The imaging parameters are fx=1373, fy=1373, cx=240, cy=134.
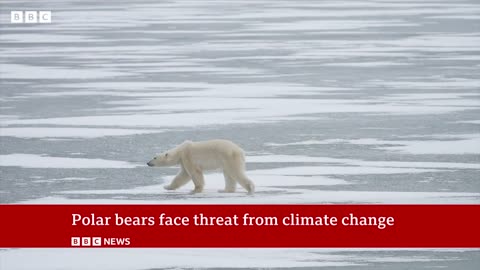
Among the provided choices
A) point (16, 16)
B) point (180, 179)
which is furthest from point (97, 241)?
point (16, 16)

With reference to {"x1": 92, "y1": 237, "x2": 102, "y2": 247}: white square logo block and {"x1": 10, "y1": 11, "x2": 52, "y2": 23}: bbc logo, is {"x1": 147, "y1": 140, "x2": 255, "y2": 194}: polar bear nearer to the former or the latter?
{"x1": 92, "y1": 237, "x2": 102, "y2": 247}: white square logo block

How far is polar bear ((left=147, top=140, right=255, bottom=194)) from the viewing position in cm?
806

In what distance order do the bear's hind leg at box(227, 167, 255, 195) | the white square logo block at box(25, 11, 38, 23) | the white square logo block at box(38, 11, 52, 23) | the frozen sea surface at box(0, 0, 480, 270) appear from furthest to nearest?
1. the white square logo block at box(25, 11, 38, 23)
2. the white square logo block at box(38, 11, 52, 23)
3. the bear's hind leg at box(227, 167, 255, 195)
4. the frozen sea surface at box(0, 0, 480, 270)

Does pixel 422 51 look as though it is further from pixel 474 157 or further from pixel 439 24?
pixel 474 157

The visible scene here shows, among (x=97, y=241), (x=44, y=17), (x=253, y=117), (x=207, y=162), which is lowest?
(x=97, y=241)

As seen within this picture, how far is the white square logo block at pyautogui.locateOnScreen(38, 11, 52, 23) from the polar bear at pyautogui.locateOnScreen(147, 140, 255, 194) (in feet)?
62.7

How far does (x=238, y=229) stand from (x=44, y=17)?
71.1ft

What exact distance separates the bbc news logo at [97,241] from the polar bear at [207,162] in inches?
63.4

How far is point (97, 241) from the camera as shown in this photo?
21.6 feet

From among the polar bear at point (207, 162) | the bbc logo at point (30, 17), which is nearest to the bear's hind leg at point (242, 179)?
the polar bear at point (207, 162)

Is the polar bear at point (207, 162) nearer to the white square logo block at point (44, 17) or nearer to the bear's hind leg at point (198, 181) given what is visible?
the bear's hind leg at point (198, 181)

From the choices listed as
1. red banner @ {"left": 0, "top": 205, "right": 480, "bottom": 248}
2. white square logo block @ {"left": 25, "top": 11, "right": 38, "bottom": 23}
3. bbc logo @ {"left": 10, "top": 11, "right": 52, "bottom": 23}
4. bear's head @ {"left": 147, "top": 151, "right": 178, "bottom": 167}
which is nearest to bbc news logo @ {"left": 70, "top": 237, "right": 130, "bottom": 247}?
red banner @ {"left": 0, "top": 205, "right": 480, "bottom": 248}

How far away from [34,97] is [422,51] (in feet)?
23.8

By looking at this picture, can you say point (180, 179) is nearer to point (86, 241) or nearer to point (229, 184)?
point (229, 184)
